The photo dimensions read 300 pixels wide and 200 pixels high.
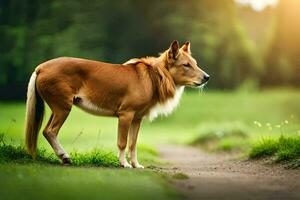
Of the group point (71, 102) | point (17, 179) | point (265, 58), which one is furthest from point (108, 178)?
point (265, 58)

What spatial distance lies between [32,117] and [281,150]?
15.9 feet

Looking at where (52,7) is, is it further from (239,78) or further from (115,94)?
(115,94)

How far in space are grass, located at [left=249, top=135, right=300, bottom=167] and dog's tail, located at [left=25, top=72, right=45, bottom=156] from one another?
14.6 feet

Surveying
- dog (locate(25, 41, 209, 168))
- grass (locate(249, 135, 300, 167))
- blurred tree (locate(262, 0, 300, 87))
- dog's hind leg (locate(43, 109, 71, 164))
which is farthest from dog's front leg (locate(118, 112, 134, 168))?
blurred tree (locate(262, 0, 300, 87))

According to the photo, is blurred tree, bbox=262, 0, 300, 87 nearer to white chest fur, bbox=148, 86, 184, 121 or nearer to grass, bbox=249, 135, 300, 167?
grass, bbox=249, 135, 300, 167

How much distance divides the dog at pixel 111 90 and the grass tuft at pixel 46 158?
178 mm

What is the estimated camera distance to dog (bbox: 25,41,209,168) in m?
10.2

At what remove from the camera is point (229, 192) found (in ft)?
27.5

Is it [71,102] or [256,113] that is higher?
[71,102]

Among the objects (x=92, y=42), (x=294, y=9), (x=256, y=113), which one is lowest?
(x=256, y=113)

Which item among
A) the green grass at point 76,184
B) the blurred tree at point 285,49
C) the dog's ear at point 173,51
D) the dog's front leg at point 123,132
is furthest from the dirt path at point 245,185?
the blurred tree at point 285,49

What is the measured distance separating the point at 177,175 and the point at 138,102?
195 centimetres

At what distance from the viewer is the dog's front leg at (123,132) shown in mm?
10625

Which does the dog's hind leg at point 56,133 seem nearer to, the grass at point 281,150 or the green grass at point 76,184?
the green grass at point 76,184
